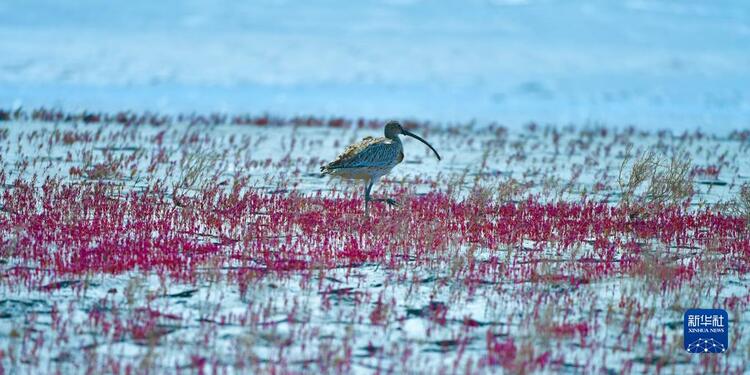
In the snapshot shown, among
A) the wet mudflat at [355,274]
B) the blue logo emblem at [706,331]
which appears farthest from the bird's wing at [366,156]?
the blue logo emblem at [706,331]

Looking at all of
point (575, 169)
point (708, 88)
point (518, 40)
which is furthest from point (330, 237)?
point (518, 40)

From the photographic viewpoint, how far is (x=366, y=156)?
42.2 feet

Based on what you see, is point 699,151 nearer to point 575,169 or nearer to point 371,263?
point 575,169

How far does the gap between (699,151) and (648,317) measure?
14.7m

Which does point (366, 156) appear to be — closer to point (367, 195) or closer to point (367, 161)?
point (367, 161)

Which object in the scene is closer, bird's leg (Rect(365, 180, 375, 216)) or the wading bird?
bird's leg (Rect(365, 180, 375, 216))

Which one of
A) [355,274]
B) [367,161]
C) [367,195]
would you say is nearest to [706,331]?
[355,274]

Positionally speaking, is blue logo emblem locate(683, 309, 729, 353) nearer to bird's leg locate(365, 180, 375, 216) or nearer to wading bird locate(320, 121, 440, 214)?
bird's leg locate(365, 180, 375, 216)

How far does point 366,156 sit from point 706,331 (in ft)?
18.3

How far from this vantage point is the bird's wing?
12.8 metres

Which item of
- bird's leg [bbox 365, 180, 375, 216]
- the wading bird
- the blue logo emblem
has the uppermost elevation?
the wading bird

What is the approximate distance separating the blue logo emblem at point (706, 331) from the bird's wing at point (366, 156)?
5222mm

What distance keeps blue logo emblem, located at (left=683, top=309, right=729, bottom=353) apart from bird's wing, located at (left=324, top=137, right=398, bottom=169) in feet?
17.1

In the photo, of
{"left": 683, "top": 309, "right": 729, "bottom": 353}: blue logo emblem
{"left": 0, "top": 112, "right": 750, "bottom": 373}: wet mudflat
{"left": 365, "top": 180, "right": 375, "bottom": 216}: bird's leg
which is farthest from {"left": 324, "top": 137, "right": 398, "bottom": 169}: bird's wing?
{"left": 683, "top": 309, "right": 729, "bottom": 353}: blue logo emblem
